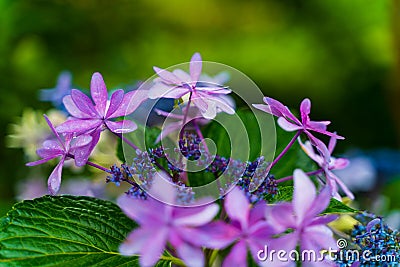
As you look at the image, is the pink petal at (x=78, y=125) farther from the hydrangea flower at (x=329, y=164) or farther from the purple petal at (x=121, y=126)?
the hydrangea flower at (x=329, y=164)

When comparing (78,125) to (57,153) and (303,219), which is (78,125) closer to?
(57,153)

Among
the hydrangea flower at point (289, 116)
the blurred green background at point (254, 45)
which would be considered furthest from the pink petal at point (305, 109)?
the blurred green background at point (254, 45)

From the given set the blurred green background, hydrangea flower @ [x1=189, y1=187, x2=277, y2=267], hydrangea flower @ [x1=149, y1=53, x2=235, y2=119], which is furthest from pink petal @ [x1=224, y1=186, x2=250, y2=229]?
the blurred green background

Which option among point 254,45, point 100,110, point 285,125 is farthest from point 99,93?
point 254,45

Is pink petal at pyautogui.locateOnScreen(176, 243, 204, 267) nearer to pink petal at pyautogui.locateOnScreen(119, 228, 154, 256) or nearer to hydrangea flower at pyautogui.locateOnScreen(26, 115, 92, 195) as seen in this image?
pink petal at pyautogui.locateOnScreen(119, 228, 154, 256)

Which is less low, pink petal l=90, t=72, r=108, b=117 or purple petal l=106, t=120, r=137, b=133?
pink petal l=90, t=72, r=108, b=117

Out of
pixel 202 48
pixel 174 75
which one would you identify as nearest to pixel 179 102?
pixel 174 75

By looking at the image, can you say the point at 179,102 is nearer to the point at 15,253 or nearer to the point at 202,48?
the point at 15,253
